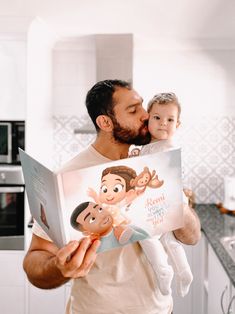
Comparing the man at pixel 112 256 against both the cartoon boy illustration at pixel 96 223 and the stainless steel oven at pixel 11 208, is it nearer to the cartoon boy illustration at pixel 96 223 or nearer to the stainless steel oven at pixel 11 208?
the cartoon boy illustration at pixel 96 223

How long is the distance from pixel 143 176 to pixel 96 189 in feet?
0.40

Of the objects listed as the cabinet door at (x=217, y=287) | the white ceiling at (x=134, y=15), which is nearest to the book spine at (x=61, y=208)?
the cabinet door at (x=217, y=287)

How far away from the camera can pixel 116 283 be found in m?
1.42

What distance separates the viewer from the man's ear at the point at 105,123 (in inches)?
54.0

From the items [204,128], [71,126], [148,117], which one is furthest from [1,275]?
[148,117]

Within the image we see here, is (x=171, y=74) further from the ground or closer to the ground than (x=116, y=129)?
further from the ground

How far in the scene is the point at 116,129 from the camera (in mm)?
1361

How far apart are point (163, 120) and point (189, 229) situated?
35 centimetres

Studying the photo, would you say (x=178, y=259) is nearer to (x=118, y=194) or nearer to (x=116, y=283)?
(x=116, y=283)

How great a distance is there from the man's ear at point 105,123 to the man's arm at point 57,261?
37cm

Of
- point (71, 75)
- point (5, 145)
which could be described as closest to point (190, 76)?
point (71, 75)

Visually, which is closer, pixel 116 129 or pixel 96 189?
pixel 96 189

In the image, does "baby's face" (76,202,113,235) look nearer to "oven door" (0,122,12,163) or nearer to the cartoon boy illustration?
the cartoon boy illustration

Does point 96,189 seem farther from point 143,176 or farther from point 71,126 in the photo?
point 71,126
